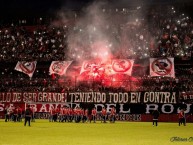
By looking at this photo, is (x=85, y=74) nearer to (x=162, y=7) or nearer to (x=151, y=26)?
(x=151, y=26)

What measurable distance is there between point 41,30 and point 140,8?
1511 centimetres

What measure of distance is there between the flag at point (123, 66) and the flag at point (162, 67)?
7.85 ft

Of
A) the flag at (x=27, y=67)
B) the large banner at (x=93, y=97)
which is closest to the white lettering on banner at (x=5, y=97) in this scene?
the large banner at (x=93, y=97)

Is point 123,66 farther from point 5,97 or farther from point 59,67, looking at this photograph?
point 5,97

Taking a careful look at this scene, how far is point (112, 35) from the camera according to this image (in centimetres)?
5788

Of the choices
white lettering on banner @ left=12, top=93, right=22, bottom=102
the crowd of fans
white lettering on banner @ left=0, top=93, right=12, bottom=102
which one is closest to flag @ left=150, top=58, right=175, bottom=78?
the crowd of fans

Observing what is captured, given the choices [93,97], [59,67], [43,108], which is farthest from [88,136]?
[59,67]

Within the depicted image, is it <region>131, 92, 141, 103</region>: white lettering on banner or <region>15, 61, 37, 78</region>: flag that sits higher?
<region>15, 61, 37, 78</region>: flag

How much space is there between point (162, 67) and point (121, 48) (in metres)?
12.2

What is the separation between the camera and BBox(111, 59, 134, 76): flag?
4467 centimetres

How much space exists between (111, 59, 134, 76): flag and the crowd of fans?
4.00 ft

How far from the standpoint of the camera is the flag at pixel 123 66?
147 feet

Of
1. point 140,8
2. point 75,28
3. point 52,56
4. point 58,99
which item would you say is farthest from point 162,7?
point 58,99

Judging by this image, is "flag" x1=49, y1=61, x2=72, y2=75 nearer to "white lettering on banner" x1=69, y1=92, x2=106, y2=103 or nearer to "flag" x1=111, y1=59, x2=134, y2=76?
"white lettering on banner" x1=69, y1=92, x2=106, y2=103
